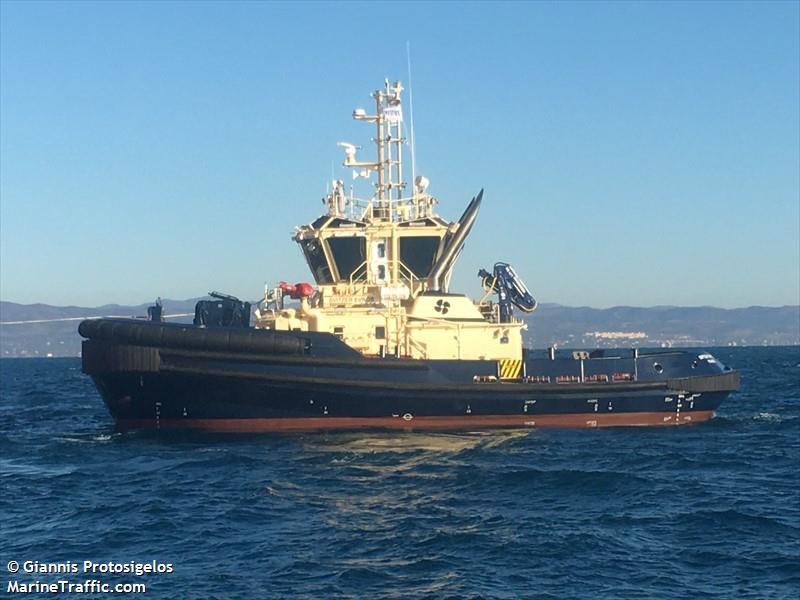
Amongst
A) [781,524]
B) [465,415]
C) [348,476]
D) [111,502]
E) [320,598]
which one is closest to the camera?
[320,598]

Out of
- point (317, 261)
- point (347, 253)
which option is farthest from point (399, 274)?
point (317, 261)

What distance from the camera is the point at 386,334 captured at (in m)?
26.6

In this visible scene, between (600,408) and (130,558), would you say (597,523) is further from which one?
(600,408)

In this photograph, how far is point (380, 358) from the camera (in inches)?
993

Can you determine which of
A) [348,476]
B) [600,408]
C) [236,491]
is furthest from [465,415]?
[236,491]

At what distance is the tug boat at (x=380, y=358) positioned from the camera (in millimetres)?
24562

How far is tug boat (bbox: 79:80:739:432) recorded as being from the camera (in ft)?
80.6

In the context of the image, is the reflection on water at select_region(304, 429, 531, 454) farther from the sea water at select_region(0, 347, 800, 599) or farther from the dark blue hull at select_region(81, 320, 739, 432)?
→ the dark blue hull at select_region(81, 320, 739, 432)

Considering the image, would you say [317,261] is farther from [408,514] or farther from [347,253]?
[408,514]

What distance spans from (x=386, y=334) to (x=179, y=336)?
5739mm

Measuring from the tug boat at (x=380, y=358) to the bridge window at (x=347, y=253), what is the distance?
0.11ft

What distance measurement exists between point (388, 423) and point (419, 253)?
17.9ft

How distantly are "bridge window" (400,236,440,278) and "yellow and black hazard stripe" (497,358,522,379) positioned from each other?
381cm

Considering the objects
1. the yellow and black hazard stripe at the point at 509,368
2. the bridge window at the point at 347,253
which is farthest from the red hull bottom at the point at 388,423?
the bridge window at the point at 347,253
